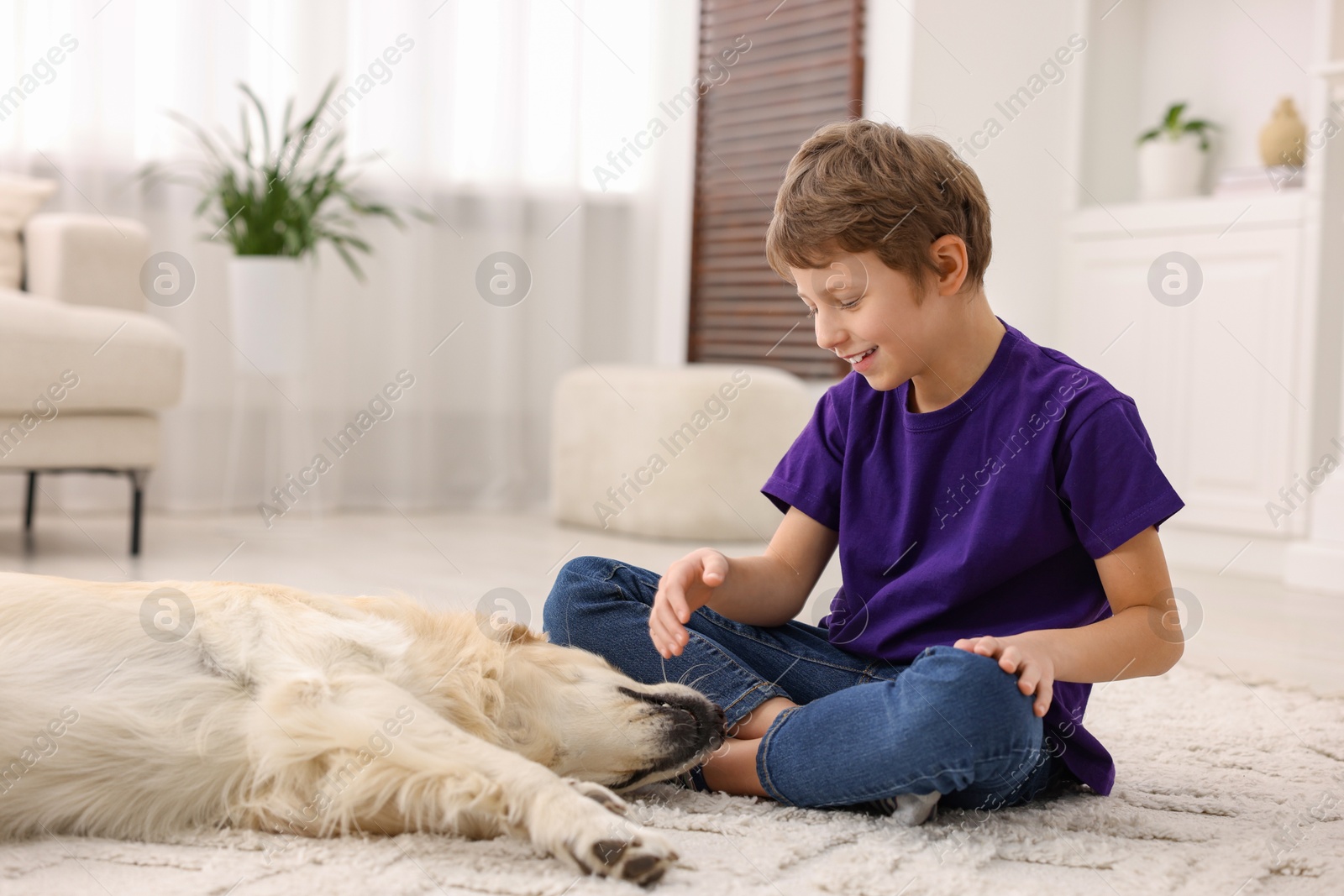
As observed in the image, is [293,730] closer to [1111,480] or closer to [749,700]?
[749,700]

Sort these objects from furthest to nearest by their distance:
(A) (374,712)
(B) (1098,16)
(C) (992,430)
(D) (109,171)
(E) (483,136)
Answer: (E) (483,136) → (B) (1098,16) → (D) (109,171) → (C) (992,430) → (A) (374,712)

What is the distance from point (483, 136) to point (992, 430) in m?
3.24

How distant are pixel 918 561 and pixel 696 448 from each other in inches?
82.0

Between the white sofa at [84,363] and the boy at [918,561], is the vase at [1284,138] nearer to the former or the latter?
the boy at [918,561]

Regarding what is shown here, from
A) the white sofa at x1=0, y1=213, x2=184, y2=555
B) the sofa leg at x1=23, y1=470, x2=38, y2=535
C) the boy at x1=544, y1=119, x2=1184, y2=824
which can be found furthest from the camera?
the sofa leg at x1=23, y1=470, x2=38, y2=535

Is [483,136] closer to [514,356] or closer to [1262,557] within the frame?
[514,356]

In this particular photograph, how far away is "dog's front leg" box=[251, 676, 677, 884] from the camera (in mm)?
957

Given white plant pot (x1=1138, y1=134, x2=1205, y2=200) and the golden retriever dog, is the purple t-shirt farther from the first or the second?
white plant pot (x1=1138, y1=134, x2=1205, y2=200)

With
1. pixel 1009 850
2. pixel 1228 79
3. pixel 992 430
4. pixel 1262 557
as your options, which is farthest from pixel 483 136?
pixel 1009 850

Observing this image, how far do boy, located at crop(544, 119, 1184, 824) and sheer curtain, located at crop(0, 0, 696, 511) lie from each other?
237cm

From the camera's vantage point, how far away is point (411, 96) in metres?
3.96

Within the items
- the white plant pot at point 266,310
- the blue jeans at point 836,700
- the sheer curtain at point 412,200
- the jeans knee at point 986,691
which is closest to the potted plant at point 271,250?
the white plant pot at point 266,310

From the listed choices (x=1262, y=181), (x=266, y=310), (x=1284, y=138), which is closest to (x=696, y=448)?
(x=266, y=310)

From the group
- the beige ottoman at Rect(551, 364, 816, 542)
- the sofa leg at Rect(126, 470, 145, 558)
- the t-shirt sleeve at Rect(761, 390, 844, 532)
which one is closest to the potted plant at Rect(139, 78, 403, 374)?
the sofa leg at Rect(126, 470, 145, 558)
